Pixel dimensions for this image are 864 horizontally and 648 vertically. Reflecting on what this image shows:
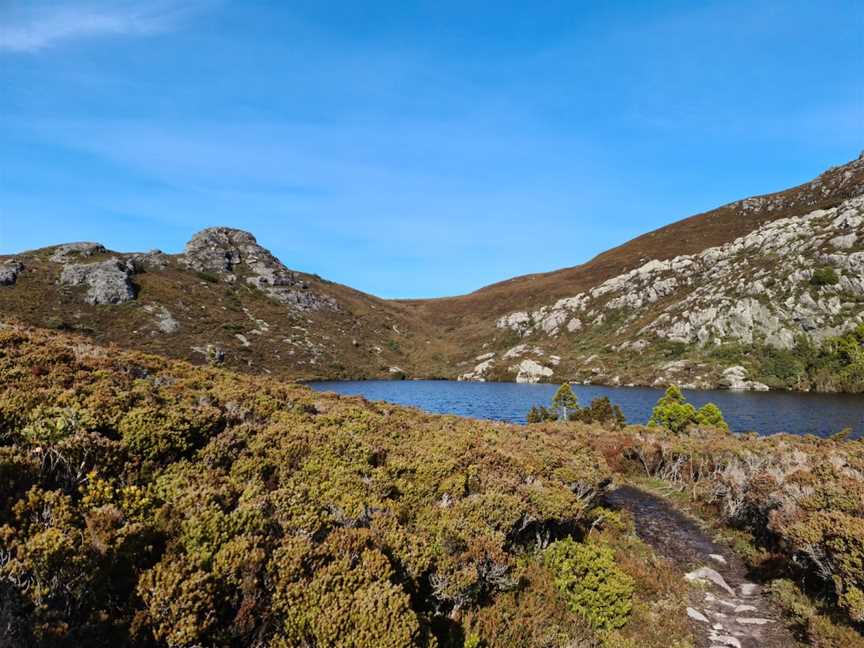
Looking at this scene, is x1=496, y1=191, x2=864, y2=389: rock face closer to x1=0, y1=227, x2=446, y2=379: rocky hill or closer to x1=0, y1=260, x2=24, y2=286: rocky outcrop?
x1=0, y1=227, x2=446, y2=379: rocky hill

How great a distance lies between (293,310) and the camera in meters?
141

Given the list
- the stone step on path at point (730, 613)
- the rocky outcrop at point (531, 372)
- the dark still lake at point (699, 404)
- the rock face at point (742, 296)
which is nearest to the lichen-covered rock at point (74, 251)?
the dark still lake at point (699, 404)

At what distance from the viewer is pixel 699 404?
219 feet

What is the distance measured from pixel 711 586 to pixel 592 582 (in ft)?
16.0

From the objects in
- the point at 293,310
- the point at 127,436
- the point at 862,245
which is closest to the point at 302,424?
the point at 127,436

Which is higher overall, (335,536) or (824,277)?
(824,277)

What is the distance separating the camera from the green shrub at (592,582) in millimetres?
8883

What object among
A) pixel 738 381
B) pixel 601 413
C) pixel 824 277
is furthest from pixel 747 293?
pixel 601 413

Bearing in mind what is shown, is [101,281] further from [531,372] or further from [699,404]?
[699,404]

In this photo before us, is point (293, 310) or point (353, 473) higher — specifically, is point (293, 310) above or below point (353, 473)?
above

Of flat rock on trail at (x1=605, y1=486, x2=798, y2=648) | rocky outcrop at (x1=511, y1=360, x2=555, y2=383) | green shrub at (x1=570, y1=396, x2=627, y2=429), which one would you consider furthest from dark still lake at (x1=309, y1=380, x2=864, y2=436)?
flat rock on trail at (x1=605, y1=486, x2=798, y2=648)

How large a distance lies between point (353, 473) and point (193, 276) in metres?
144

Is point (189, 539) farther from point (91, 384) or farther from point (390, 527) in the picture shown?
point (91, 384)

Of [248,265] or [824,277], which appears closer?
[824,277]
